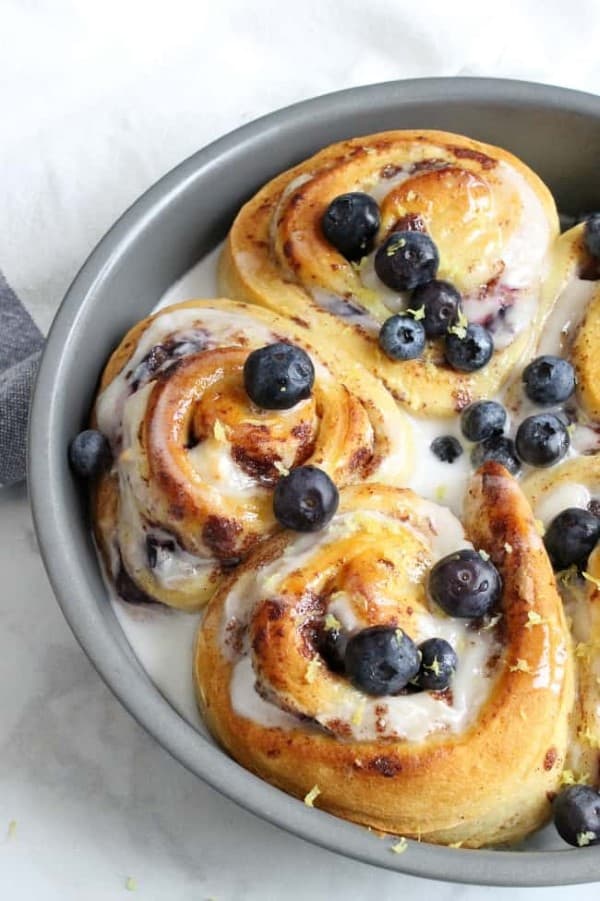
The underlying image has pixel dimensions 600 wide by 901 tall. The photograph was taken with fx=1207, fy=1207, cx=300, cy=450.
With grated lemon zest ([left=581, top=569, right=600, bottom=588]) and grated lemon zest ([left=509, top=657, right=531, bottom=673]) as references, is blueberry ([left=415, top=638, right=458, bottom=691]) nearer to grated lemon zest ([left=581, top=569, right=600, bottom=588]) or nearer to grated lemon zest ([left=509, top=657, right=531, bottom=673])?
grated lemon zest ([left=509, top=657, right=531, bottom=673])

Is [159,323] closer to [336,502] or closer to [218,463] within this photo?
[218,463]

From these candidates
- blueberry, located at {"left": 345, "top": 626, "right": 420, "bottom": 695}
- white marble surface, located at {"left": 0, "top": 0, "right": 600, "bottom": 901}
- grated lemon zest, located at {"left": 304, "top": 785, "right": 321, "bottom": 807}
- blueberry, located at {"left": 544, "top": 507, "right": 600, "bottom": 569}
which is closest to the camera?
blueberry, located at {"left": 345, "top": 626, "right": 420, "bottom": 695}

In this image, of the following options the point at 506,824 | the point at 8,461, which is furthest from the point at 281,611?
the point at 8,461

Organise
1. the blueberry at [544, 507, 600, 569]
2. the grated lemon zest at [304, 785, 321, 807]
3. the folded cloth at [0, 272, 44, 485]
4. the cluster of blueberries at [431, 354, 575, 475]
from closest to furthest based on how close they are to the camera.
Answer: the grated lemon zest at [304, 785, 321, 807]
the blueberry at [544, 507, 600, 569]
the cluster of blueberries at [431, 354, 575, 475]
the folded cloth at [0, 272, 44, 485]

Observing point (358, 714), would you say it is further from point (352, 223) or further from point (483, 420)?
point (352, 223)

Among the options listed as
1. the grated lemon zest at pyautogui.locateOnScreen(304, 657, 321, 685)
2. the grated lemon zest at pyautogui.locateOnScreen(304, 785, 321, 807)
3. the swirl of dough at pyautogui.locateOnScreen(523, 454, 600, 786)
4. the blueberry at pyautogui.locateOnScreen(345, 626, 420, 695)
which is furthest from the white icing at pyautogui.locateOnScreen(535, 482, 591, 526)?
the grated lemon zest at pyautogui.locateOnScreen(304, 785, 321, 807)

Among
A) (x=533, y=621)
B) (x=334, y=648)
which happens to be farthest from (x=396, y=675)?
(x=533, y=621)

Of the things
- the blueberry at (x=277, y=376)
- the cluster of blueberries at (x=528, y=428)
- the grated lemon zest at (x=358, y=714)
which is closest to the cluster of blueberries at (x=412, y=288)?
the cluster of blueberries at (x=528, y=428)
